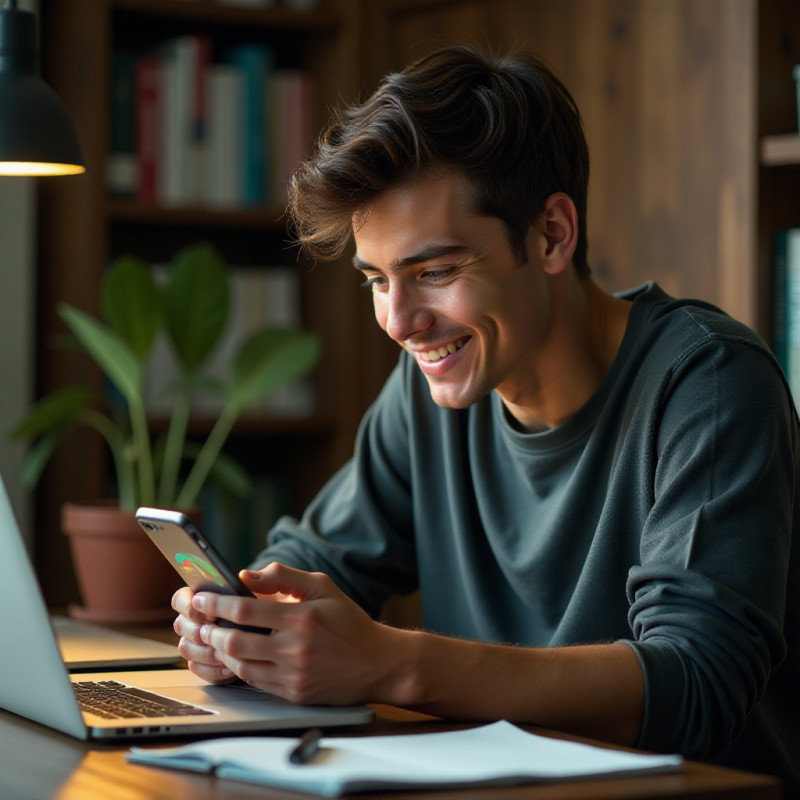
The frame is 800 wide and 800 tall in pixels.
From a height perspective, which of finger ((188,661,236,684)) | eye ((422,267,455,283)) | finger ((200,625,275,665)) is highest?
eye ((422,267,455,283))

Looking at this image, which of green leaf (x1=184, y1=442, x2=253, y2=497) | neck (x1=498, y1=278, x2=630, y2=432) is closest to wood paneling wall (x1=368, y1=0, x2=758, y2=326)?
neck (x1=498, y1=278, x2=630, y2=432)

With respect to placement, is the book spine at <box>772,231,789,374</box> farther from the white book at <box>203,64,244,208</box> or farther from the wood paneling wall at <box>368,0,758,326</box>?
the white book at <box>203,64,244,208</box>

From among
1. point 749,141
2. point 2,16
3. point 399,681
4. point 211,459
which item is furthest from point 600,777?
point 211,459

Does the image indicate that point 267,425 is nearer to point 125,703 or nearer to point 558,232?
point 558,232

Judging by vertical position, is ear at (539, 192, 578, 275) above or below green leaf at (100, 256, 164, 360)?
above

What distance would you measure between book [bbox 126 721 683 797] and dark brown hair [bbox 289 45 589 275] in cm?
65

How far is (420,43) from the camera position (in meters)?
2.78

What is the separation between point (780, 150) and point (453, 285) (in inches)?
36.0

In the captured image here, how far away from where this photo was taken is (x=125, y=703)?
111 cm

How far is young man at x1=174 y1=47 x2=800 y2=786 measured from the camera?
110 cm

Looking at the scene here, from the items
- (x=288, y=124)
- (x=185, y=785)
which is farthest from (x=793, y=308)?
(x=185, y=785)

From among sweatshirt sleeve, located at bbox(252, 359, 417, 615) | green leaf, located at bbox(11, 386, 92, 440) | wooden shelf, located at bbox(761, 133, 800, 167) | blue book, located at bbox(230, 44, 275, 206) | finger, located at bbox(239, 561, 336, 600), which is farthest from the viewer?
blue book, located at bbox(230, 44, 275, 206)

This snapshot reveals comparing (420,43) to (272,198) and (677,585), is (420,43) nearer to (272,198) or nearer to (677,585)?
(272,198)

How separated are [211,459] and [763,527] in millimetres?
1551
